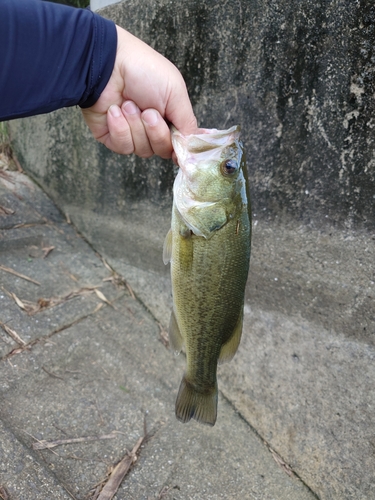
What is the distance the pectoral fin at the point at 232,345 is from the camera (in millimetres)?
1978

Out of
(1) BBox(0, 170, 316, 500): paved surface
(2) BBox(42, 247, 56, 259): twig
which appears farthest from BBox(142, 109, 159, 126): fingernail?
(2) BBox(42, 247, 56, 259): twig

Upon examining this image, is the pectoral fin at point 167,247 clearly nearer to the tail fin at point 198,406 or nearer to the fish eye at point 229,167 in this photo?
the fish eye at point 229,167

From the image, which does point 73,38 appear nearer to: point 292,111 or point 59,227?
point 292,111

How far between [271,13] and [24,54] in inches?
59.2

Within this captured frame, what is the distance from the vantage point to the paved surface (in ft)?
7.31

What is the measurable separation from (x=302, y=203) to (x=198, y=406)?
53.0 inches

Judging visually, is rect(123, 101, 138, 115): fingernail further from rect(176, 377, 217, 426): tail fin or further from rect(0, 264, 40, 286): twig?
rect(0, 264, 40, 286): twig

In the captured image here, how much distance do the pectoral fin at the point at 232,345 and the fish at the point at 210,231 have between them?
0.13 ft

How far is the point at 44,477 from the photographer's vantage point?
6.51 ft

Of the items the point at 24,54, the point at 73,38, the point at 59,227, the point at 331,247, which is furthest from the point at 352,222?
the point at 59,227

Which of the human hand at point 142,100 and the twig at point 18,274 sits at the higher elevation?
the human hand at point 142,100

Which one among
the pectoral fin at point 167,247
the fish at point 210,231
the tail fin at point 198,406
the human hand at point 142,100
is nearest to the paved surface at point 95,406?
the tail fin at point 198,406

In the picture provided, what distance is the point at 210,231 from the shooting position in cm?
182

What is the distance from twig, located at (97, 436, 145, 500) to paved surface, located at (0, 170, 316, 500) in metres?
0.03
